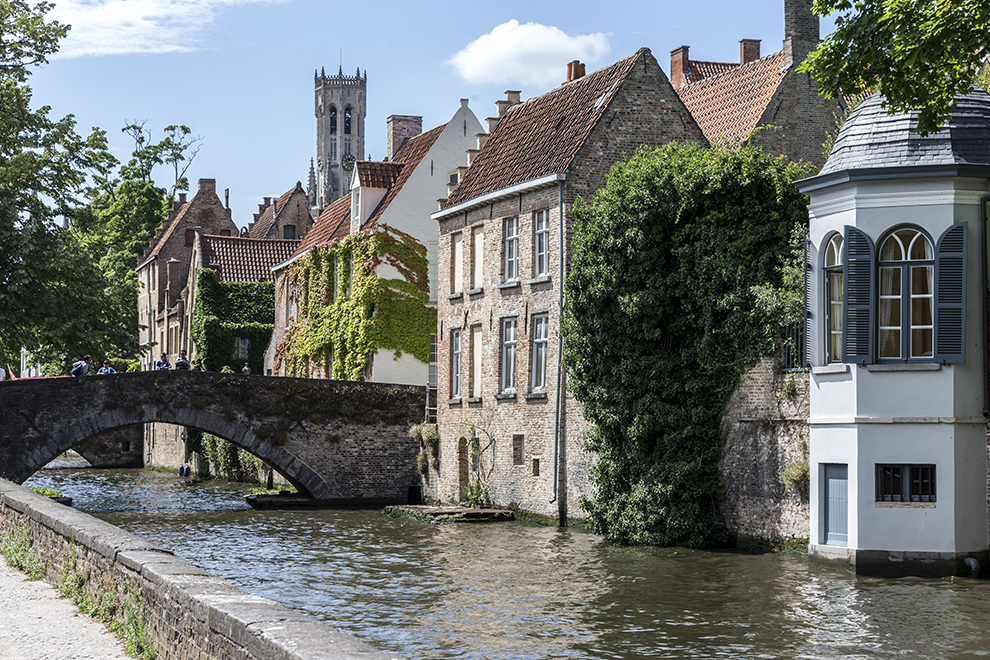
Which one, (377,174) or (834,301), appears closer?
(834,301)

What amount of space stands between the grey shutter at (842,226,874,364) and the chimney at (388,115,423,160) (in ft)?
92.7

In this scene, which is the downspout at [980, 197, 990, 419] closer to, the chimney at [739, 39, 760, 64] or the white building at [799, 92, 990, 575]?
the white building at [799, 92, 990, 575]

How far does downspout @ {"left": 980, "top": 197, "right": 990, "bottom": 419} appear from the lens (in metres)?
17.3

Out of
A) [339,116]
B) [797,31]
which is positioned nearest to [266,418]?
[797,31]

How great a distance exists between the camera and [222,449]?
4350 cm

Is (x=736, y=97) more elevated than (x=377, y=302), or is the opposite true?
(x=736, y=97)

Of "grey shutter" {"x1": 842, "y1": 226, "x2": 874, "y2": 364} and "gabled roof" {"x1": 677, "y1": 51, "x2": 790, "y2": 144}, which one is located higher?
"gabled roof" {"x1": 677, "y1": 51, "x2": 790, "y2": 144}

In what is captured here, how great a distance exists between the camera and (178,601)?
7438 mm

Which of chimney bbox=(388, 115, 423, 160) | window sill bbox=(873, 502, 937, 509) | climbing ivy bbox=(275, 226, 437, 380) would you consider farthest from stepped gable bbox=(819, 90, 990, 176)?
chimney bbox=(388, 115, 423, 160)

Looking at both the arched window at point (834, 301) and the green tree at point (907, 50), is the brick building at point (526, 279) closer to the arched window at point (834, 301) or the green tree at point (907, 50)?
the arched window at point (834, 301)

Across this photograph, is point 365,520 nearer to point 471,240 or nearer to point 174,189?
point 471,240

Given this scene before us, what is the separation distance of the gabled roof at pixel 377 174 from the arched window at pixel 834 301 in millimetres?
20772

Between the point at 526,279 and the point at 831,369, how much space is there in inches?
398

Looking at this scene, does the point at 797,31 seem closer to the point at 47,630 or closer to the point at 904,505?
the point at 904,505
